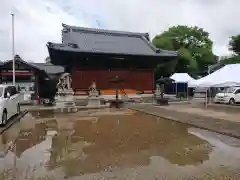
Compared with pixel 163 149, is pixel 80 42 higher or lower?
higher

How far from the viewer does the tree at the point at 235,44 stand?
34.7 m

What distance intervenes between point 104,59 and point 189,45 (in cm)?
2283

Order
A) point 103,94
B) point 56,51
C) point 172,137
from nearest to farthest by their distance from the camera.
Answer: point 172,137, point 56,51, point 103,94

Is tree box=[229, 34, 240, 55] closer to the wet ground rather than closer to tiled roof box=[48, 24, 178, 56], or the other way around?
tiled roof box=[48, 24, 178, 56]

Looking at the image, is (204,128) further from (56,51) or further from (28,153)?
(56,51)

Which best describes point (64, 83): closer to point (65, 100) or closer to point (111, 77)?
point (65, 100)

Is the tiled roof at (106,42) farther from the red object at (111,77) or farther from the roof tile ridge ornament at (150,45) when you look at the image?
the red object at (111,77)

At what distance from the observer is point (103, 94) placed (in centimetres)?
2444

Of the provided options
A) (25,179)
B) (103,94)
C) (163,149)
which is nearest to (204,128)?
(163,149)

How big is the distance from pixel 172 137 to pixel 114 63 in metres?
18.1

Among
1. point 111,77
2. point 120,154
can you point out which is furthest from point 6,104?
point 111,77

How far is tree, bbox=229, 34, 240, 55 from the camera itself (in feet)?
114

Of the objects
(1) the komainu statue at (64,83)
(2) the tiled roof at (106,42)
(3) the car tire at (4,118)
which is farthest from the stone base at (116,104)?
(3) the car tire at (4,118)

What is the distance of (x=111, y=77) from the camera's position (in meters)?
24.8
